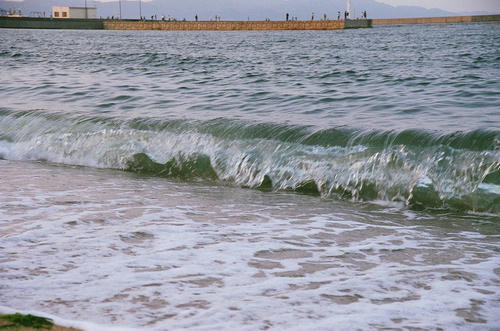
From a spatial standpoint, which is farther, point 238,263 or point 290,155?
point 290,155

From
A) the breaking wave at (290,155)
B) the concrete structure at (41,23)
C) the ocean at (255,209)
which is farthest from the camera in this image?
the concrete structure at (41,23)

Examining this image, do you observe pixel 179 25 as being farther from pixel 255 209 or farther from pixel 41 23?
pixel 255 209

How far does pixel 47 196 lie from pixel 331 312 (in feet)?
11.2

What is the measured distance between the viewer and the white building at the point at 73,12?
346 ft

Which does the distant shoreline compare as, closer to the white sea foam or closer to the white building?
the white building

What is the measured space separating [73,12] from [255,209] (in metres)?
111

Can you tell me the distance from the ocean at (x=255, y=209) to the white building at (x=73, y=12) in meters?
102

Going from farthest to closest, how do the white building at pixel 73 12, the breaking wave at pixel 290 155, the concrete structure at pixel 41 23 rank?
the white building at pixel 73 12 < the concrete structure at pixel 41 23 < the breaking wave at pixel 290 155

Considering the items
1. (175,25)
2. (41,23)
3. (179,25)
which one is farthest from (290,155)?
(41,23)

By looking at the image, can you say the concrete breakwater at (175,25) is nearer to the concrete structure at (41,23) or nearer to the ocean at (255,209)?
the concrete structure at (41,23)

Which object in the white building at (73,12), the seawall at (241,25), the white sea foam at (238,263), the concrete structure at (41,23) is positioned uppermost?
the white building at (73,12)

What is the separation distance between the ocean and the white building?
335ft

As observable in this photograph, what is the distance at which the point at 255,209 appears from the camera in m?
4.99

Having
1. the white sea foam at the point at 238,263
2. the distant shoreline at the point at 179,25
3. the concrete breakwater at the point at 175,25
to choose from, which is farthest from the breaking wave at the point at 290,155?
the concrete breakwater at the point at 175,25
